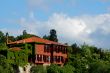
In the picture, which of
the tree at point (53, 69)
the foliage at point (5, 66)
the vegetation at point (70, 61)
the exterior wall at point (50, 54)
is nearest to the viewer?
the foliage at point (5, 66)

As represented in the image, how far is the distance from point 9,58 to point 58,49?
1769cm

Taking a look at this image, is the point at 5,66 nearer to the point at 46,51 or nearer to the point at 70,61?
the point at 46,51

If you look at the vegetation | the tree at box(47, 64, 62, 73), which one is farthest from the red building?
the tree at box(47, 64, 62, 73)

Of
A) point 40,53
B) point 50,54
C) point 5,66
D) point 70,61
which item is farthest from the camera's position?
point 70,61

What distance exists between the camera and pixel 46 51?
10506cm

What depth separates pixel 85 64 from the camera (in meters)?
110

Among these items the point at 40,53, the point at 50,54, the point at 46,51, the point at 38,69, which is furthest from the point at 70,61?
the point at 38,69

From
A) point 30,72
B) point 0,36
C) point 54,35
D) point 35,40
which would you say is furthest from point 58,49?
point 54,35

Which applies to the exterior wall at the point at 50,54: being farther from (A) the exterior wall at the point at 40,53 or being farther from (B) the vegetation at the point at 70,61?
(B) the vegetation at the point at 70,61

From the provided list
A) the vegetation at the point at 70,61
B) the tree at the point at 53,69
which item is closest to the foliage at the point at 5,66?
the vegetation at the point at 70,61

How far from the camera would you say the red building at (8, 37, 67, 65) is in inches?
4006

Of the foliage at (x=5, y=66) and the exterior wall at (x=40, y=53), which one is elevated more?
the exterior wall at (x=40, y=53)

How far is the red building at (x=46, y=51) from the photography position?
101750 millimetres

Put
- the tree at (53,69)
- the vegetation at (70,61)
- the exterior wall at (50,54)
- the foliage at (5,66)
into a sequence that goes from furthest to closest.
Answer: the exterior wall at (50,54)
the tree at (53,69)
the vegetation at (70,61)
the foliage at (5,66)
